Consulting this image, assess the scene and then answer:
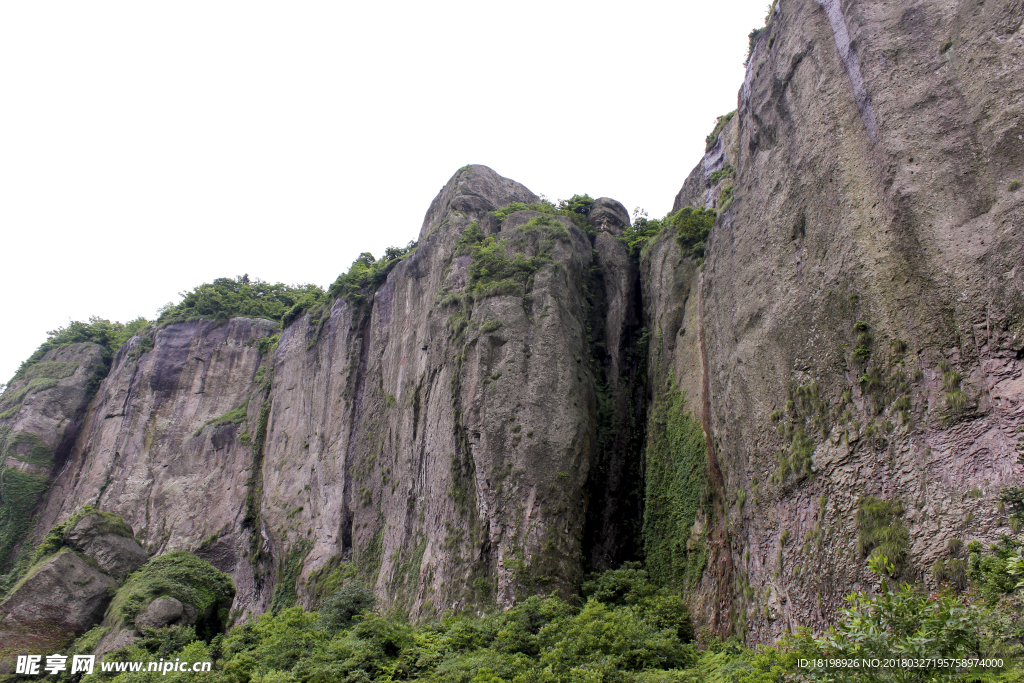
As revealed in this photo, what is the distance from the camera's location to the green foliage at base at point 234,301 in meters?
43.8

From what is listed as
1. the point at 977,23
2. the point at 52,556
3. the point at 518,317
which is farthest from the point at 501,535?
the point at 52,556

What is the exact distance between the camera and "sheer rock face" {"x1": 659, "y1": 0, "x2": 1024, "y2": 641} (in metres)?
11.7

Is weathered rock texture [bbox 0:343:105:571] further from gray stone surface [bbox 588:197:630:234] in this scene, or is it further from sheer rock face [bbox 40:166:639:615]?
gray stone surface [bbox 588:197:630:234]

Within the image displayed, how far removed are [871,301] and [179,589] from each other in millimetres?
25268

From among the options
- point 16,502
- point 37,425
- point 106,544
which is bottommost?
point 106,544

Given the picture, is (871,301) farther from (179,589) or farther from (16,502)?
(16,502)

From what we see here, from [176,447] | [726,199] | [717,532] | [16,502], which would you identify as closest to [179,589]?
[176,447]

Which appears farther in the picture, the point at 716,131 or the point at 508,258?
the point at 716,131

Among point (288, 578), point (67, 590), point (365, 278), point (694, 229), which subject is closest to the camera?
point (694, 229)

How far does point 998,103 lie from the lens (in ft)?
43.3

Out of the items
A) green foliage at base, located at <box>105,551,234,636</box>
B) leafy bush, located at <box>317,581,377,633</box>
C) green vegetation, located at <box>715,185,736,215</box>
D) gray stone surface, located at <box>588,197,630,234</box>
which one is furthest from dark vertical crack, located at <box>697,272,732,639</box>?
green foliage at base, located at <box>105,551,234,636</box>

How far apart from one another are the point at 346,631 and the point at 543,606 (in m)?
5.65

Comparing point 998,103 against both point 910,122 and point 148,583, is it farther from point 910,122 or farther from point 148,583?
point 148,583

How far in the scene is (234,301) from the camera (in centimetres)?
4509
